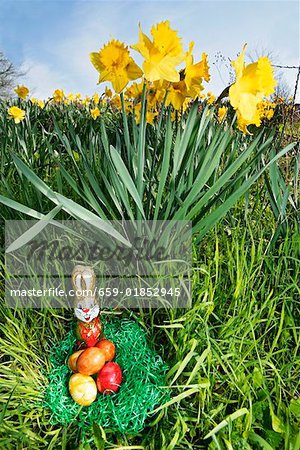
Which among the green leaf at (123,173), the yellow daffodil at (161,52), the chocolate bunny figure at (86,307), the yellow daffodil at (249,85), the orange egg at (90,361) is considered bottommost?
the orange egg at (90,361)

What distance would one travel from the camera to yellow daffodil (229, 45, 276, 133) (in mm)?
1157

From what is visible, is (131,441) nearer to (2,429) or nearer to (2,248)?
(2,429)

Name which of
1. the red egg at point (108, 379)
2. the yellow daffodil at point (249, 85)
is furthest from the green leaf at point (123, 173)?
the red egg at point (108, 379)

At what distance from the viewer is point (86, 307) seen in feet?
3.51

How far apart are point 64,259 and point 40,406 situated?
1.51ft

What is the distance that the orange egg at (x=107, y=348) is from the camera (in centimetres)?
111

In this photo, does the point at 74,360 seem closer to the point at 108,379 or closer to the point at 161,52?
the point at 108,379

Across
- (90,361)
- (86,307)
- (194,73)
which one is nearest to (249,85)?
(194,73)

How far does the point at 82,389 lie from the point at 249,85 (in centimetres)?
91

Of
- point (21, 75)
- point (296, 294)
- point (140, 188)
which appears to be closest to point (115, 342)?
point (140, 188)

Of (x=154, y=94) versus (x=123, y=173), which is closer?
(x=123, y=173)

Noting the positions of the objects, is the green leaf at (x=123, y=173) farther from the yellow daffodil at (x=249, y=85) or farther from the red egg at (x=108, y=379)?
the red egg at (x=108, y=379)

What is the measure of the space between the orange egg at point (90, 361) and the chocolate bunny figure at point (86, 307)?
0.17ft

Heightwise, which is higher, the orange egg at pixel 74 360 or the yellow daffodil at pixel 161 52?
the yellow daffodil at pixel 161 52
